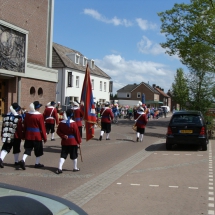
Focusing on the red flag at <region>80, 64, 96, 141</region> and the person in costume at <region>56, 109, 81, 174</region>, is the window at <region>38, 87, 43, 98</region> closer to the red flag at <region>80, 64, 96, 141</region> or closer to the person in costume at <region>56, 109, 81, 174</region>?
the red flag at <region>80, 64, 96, 141</region>

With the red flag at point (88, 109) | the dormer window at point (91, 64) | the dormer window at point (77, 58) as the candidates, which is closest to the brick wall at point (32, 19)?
the red flag at point (88, 109)

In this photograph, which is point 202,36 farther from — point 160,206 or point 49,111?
point 160,206

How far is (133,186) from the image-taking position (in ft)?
24.2

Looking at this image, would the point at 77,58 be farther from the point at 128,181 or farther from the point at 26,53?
the point at 128,181

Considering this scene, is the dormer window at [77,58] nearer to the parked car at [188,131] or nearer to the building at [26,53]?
→ the building at [26,53]

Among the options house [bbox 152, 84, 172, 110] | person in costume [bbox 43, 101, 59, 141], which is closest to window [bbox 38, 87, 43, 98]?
person in costume [bbox 43, 101, 59, 141]

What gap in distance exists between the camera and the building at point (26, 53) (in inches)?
917

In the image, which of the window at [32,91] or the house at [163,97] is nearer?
the window at [32,91]

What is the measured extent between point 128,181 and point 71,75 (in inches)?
1520

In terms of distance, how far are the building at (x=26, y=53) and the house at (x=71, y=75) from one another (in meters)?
11.4

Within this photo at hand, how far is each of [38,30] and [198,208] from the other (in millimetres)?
24876

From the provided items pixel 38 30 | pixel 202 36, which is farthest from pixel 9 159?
pixel 202 36

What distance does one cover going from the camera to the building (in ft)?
76.4

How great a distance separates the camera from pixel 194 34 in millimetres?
28359
